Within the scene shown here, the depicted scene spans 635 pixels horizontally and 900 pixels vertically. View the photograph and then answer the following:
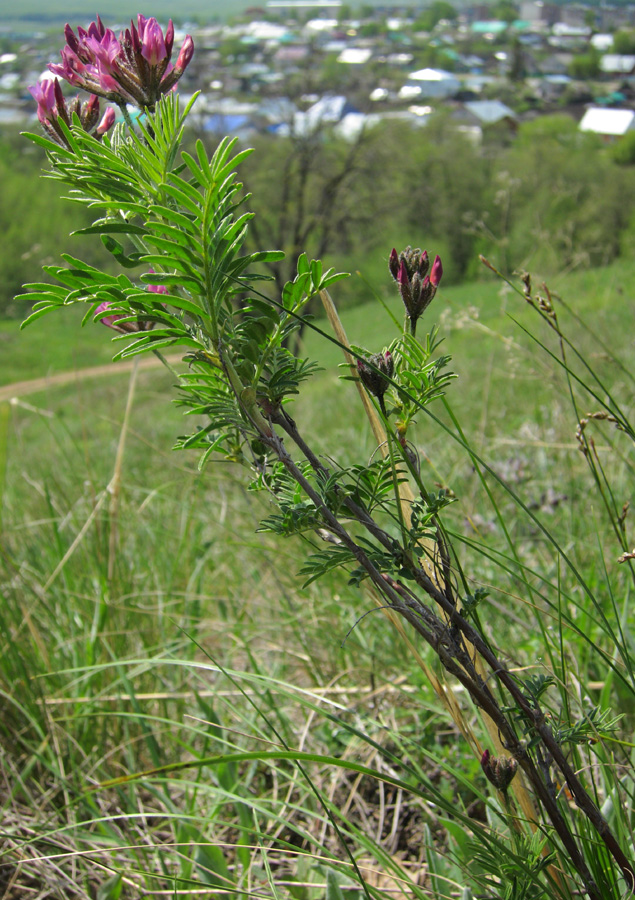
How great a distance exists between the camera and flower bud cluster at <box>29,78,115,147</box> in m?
0.64

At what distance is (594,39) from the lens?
105 feet

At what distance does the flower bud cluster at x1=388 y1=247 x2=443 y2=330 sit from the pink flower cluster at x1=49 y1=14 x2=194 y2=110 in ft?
0.87

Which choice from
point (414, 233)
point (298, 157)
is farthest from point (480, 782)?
point (414, 233)

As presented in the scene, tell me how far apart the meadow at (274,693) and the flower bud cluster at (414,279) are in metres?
0.10

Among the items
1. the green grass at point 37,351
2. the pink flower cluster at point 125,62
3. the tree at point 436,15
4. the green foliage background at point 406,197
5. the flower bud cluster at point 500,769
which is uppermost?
the tree at point 436,15

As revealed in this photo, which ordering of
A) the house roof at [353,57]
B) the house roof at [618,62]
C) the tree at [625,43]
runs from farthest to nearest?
the house roof at [353,57] < the tree at [625,43] < the house roof at [618,62]

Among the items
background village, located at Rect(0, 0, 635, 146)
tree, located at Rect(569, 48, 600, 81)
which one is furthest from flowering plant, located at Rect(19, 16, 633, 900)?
tree, located at Rect(569, 48, 600, 81)

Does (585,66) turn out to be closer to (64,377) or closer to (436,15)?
(436,15)

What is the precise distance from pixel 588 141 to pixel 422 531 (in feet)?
126

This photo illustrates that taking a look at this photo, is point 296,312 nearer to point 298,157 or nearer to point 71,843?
point 71,843

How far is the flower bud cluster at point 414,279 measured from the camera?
26.9 inches

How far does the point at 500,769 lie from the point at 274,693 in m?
1.04

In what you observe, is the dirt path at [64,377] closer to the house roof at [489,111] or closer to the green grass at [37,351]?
the green grass at [37,351]

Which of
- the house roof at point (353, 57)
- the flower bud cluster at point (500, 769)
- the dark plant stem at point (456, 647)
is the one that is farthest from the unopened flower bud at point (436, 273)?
the house roof at point (353, 57)
